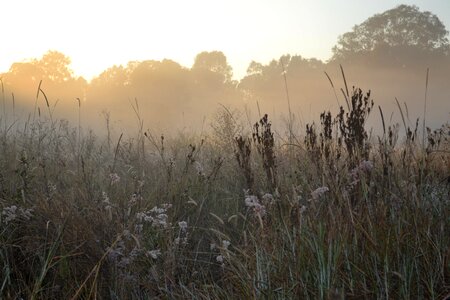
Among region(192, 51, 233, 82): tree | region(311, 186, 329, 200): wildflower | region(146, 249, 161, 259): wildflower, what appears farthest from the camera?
region(192, 51, 233, 82): tree

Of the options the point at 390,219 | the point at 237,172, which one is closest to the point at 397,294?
the point at 390,219

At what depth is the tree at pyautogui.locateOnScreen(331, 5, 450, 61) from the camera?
48406mm

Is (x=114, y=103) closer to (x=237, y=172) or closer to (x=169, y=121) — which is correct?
(x=169, y=121)

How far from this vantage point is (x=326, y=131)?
2.86 meters

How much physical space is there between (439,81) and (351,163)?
52182 millimetres

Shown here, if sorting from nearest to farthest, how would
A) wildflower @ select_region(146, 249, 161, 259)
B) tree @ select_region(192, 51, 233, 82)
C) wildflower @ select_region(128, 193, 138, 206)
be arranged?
wildflower @ select_region(146, 249, 161, 259), wildflower @ select_region(128, 193, 138, 206), tree @ select_region(192, 51, 233, 82)

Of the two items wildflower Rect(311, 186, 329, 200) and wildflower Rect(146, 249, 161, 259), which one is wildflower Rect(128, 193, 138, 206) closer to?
wildflower Rect(146, 249, 161, 259)

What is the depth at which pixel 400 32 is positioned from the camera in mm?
48781

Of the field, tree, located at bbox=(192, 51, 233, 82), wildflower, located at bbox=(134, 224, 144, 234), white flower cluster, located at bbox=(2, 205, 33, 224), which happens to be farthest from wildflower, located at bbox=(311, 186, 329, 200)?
tree, located at bbox=(192, 51, 233, 82)

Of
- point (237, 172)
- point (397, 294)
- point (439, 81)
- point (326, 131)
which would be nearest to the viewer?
point (397, 294)

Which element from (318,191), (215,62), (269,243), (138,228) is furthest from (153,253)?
(215,62)

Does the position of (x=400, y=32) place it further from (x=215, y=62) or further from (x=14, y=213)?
(x=14, y=213)

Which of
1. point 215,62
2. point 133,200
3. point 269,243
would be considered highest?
point 215,62

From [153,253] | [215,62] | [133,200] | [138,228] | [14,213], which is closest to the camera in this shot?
[153,253]
